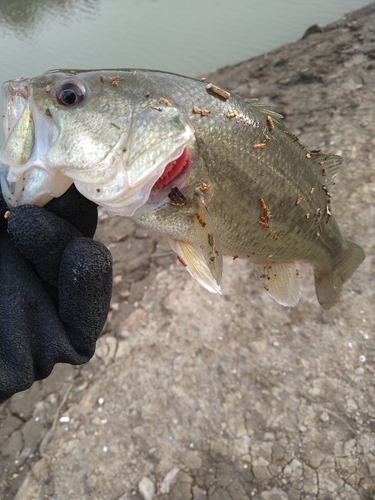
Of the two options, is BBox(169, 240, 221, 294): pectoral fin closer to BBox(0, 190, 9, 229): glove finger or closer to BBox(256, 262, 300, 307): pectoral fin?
BBox(256, 262, 300, 307): pectoral fin

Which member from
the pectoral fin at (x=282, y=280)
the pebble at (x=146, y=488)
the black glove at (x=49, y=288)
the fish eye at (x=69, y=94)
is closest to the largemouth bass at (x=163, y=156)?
the fish eye at (x=69, y=94)

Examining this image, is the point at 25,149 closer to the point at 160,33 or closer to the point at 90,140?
the point at 90,140

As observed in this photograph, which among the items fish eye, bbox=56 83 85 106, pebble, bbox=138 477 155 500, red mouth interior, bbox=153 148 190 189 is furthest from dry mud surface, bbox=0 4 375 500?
fish eye, bbox=56 83 85 106

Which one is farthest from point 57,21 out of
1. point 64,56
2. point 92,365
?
point 92,365

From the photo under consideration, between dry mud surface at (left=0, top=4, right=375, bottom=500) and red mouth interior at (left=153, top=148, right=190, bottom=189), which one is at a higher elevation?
red mouth interior at (left=153, top=148, right=190, bottom=189)

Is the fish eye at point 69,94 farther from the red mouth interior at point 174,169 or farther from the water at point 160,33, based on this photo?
the water at point 160,33

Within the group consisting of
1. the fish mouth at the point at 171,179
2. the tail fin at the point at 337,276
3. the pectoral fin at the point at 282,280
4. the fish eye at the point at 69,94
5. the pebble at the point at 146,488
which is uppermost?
the fish eye at the point at 69,94
